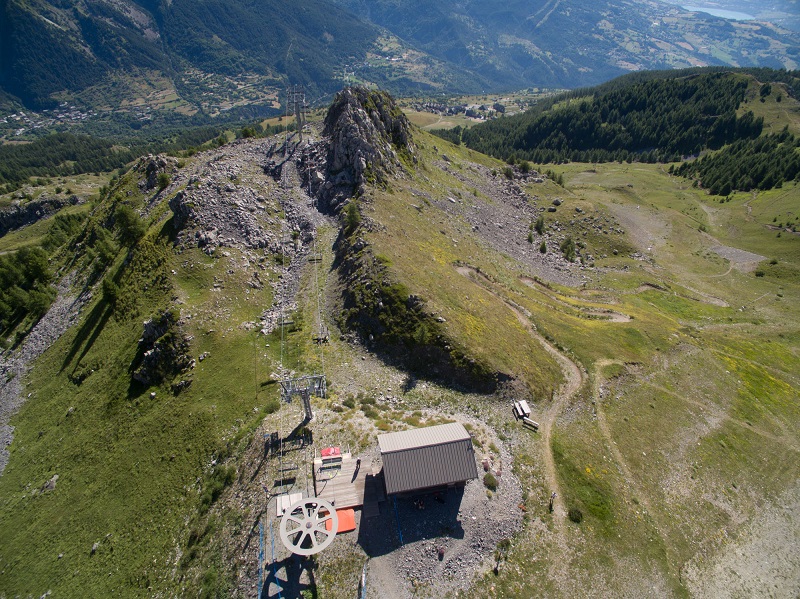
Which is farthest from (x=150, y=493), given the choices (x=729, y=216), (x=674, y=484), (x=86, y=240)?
(x=729, y=216)

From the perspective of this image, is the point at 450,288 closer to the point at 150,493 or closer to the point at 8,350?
the point at 150,493

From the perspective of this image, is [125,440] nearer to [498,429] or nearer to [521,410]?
[498,429]

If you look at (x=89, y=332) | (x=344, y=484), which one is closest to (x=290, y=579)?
(x=344, y=484)

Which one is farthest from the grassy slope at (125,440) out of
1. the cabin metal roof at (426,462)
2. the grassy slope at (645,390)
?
the grassy slope at (645,390)

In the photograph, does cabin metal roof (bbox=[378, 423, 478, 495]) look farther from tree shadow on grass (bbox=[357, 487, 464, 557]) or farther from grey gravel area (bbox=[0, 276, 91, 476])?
grey gravel area (bbox=[0, 276, 91, 476])

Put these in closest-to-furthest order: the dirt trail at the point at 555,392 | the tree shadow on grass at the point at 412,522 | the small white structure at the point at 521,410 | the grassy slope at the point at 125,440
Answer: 1. the tree shadow on grass at the point at 412,522
2. the grassy slope at the point at 125,440
3. the dirt trail at the point at 555,392
4. the small white structure at the point at 521,410

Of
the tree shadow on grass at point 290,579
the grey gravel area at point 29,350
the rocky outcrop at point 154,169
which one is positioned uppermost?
the rocky outcrop at point 154,169

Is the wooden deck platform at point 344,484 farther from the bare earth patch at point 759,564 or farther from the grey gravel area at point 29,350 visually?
the grey gravel area at point 29,350
